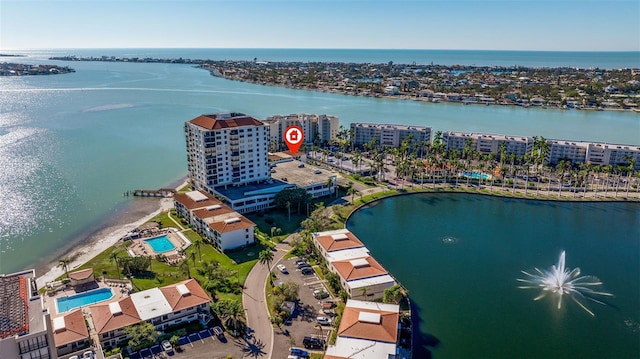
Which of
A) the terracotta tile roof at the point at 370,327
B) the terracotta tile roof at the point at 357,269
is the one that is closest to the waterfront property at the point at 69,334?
the terracotta tile roof at the point at 370,327

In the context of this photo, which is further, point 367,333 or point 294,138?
point 294,138

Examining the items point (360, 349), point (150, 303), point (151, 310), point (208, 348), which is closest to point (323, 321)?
point (360, 349)

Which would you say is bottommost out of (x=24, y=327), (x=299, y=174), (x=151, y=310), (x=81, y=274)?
(x=81, y=274)

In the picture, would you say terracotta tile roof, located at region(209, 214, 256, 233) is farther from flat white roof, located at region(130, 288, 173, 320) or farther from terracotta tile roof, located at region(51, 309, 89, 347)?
terracotta tile roof, located at region(51, 309, 89, 347)

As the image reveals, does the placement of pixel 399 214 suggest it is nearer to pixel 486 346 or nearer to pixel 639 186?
pixel 486 346

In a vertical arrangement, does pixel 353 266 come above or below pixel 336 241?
below

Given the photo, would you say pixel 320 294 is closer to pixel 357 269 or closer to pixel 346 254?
pixel 357 269
